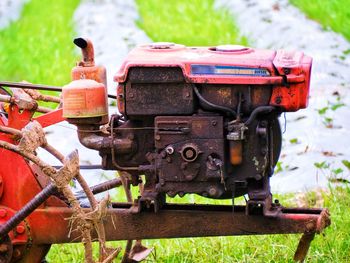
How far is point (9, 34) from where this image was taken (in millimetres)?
15602

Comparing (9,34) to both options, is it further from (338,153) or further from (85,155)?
(338,153)

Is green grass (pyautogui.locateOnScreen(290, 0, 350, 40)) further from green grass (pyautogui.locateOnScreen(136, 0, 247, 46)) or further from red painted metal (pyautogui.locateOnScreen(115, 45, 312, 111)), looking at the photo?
red painted metal (pyautogui.locateOnScreen(115, 45, 312, 111))

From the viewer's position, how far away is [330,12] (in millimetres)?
14531

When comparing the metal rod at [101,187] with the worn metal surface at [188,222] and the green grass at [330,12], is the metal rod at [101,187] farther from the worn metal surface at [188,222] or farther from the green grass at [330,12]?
the green grass at [330,12]

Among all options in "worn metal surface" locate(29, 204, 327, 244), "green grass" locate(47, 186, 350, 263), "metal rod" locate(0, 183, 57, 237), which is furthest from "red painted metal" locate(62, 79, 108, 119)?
"green grass" locate(47, 186, 350, 263)

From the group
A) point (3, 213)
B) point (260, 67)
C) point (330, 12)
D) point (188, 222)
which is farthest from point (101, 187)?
point (330, 12)

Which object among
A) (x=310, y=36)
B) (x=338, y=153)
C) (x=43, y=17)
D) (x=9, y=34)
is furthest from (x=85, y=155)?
(x=43, y=17)

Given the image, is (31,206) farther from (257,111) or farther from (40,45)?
(40,45)

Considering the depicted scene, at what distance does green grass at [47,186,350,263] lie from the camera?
5.42m

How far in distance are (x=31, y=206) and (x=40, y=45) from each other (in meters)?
10.3

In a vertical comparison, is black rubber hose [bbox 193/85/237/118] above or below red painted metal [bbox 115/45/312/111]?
below

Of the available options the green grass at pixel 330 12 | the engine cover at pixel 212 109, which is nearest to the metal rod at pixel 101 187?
the engine cover at pixel 212 109

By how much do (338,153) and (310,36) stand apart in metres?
5.36

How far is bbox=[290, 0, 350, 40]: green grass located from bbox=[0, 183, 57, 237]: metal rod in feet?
28.9
